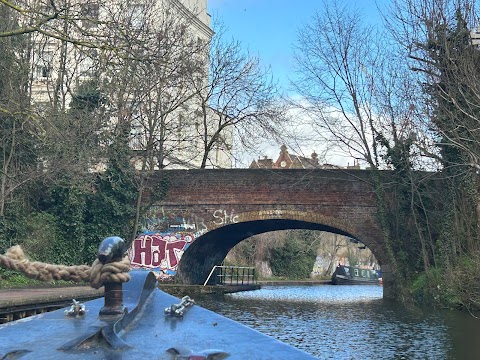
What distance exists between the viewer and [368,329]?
1251cm

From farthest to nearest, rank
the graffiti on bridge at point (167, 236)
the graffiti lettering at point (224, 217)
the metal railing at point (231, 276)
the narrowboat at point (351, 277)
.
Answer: the narrowboat at point (351, 277) < the metal railing at point (231, 276) < the graffiti on bridge at point (167, 236) < the graffiti lettering at point (224, 217)

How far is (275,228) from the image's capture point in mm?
24000

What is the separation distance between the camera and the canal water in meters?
9.76

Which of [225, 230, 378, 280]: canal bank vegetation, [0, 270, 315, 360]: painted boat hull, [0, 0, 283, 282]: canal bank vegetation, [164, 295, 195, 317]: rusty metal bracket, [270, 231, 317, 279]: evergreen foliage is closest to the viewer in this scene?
[0, 270, 315, 360]: painted boat hull

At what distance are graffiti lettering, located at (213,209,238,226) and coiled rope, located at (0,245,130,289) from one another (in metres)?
17.3

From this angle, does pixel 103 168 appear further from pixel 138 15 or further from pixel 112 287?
pixel 112 287

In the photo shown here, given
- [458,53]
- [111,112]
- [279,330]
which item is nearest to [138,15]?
[111,112]

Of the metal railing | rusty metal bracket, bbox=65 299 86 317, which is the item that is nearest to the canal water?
rusty metal bracket, bbox=65 299 86 317

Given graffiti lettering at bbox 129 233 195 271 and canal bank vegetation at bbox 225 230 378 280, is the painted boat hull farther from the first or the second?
canal bank vegetation at bbox 225 230 378 280

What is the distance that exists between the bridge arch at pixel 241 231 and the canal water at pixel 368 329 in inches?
120

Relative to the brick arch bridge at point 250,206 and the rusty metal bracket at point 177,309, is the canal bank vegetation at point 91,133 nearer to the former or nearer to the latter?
the brick arch bridge at point 250,206

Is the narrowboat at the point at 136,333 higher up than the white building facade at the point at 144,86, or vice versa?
the white building facade at the point at 144,86

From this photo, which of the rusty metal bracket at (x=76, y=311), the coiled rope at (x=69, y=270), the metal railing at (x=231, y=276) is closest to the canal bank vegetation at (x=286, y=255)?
the metal railing at (x=231, y=276)

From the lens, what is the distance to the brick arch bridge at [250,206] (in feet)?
65.9
